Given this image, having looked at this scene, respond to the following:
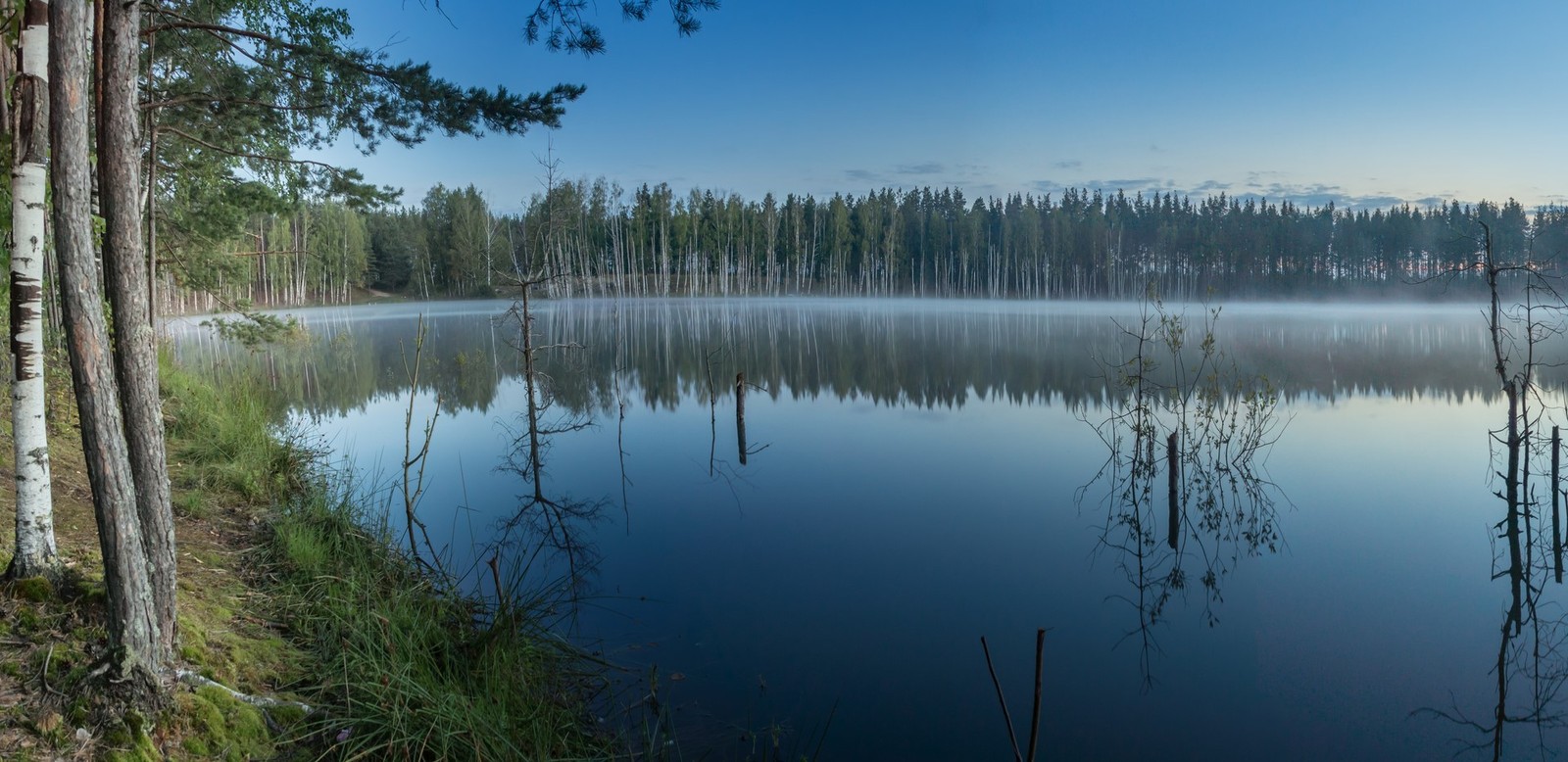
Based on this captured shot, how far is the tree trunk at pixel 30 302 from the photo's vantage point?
Result: 384cm

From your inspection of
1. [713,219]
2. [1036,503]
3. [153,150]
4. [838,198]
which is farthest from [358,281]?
[1036,503]

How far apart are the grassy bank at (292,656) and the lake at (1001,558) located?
3.25 feet

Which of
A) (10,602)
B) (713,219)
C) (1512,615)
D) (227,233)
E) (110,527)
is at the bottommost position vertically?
(1512,615)

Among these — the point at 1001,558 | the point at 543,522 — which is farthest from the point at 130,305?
the point at 1001,558

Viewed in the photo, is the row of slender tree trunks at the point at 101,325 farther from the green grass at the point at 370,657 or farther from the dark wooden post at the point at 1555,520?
the dark wooden post at the point at 1555,520

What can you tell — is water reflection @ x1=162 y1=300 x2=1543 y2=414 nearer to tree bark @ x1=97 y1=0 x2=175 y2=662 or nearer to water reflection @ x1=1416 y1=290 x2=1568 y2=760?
water reflection @ x1=1416 y1=290 x2=1568 y2=760

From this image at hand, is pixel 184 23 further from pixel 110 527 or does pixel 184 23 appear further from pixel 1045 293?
pixel 1045 293

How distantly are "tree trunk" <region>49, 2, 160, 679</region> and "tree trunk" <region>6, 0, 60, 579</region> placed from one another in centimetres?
29

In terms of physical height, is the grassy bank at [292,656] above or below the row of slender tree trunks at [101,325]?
below

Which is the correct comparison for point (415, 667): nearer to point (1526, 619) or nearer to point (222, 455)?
point (222, 455)

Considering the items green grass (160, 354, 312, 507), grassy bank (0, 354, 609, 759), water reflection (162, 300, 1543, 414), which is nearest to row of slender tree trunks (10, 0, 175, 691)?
grassy bank (0, 354, 609, 759)

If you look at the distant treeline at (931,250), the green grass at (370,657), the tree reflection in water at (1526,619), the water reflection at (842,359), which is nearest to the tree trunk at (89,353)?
the green grass at (370,657)

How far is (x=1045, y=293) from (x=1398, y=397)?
6916cm

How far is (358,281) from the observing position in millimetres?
73562
